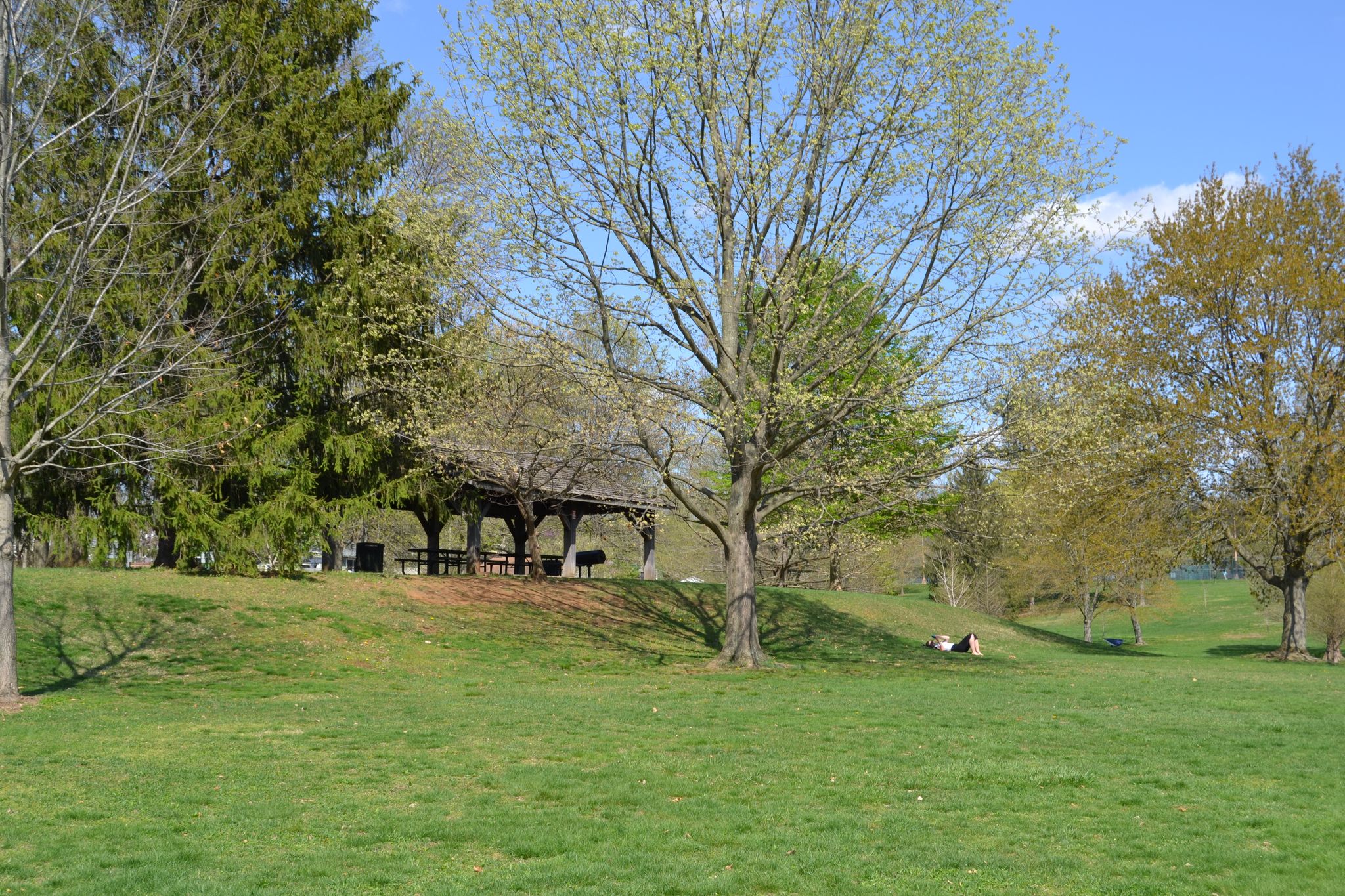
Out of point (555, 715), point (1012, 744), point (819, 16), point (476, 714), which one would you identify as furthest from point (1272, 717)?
point (819, 16)

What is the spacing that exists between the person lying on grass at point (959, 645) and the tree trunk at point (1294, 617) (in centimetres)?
921

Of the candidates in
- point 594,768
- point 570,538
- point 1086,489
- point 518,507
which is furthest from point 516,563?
point 594,768

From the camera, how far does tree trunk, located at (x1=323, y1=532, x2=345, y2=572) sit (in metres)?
23.6

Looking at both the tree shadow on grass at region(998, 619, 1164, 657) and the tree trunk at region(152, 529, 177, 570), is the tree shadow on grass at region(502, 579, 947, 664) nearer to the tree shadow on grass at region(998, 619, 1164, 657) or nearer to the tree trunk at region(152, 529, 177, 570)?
the tree shadow on grass at region(998, 619, 1164, 657)

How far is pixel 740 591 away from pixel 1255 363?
16.7 meters

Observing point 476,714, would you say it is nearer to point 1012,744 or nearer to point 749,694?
point 749,694

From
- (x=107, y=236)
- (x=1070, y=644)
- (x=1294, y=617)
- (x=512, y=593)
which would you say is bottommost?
(x=1070, y=644)

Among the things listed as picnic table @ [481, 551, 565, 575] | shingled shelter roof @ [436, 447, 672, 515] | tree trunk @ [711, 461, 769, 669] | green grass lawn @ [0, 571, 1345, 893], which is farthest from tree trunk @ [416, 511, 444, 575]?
tree trunk @ [711, 461, 769, 669]

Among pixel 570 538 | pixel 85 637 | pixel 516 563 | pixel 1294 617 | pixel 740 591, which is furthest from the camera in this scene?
pixel 516 563

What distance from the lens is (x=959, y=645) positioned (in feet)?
86.3

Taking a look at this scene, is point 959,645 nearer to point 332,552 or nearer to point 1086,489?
point 1086,489

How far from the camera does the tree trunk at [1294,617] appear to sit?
28.2 meters

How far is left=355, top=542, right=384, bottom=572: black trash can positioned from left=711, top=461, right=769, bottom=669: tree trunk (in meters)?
11.6

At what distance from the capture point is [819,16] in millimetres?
17375
